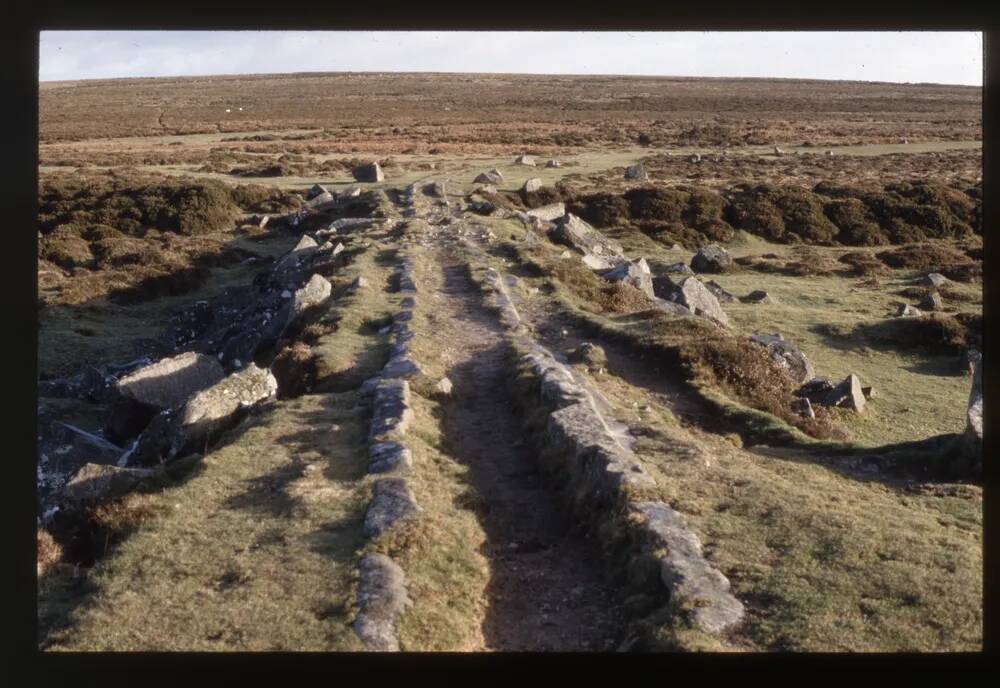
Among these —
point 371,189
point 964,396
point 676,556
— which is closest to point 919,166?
point 371,189

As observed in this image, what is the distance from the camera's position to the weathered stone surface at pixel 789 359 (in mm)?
20125

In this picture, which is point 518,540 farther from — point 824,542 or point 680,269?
point 680,269

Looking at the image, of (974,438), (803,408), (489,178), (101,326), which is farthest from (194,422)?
(489,178)

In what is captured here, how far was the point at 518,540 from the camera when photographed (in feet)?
37.3

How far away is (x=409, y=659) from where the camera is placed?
8.38 m

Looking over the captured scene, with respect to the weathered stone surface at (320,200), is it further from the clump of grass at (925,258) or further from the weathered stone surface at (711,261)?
the clump of grass at (925,258)

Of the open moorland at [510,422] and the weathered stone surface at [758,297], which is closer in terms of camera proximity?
the open moorland at [510,422]

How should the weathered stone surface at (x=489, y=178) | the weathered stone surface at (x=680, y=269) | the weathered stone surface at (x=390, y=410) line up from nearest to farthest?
1. the weathered stone surface at (x=390, y=410)
2. the weathered stone surface at (x=680, y=269)
3. the weathered stone surface at (x=489, y=178)

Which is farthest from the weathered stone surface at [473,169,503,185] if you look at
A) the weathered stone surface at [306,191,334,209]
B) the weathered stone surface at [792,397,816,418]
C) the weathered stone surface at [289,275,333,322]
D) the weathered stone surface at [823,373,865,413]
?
the weathered stone surface at [792,397,816,418]

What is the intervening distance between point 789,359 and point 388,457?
11.4 m

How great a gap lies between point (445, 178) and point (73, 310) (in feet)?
78.8

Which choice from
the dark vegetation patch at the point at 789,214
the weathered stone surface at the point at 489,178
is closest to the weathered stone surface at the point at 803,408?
the dark vegetation patch at the point at 789,214

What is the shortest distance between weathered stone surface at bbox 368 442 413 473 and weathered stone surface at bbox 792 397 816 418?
28.3ft

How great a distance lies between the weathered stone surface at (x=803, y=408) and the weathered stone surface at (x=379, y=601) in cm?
1055
